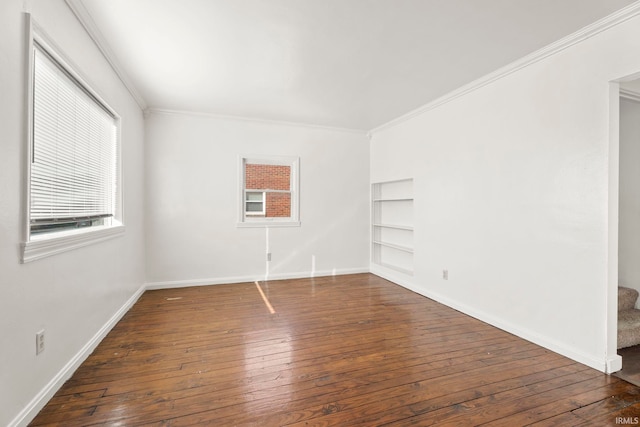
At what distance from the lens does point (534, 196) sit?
2701mm

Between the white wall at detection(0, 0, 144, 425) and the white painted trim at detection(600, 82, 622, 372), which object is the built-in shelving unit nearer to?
the white painted trim at detection(600, 82, 622, 372)

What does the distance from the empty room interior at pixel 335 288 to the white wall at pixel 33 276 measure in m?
0.02

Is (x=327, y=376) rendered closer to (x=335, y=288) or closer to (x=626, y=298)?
(x=335, y=288)

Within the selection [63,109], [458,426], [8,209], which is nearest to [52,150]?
[63,109]

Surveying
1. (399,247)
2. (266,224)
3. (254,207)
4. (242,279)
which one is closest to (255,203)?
(254,207)

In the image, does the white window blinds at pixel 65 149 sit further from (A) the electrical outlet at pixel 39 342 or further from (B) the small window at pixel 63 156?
(A) the electrical outlet at pixel 39 342

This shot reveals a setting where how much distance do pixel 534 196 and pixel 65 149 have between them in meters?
3.87

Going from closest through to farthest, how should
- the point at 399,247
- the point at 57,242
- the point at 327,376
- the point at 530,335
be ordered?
the point at 57,242 < the point at 327,376 < the point at 530,335 < the point at 399,247

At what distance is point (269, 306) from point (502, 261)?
2.62m

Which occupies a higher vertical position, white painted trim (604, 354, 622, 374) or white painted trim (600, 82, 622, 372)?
white painted trim (600, 82, 622, 372)

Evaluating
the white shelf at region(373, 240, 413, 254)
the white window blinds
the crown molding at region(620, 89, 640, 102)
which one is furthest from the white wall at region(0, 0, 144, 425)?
the crown molding at region(620, 89, 640, 102)

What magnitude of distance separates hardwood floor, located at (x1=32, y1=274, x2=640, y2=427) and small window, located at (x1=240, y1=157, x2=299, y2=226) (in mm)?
1960

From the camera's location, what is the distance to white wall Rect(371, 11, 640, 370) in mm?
2242

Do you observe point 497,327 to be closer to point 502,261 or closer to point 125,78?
point 502,261
